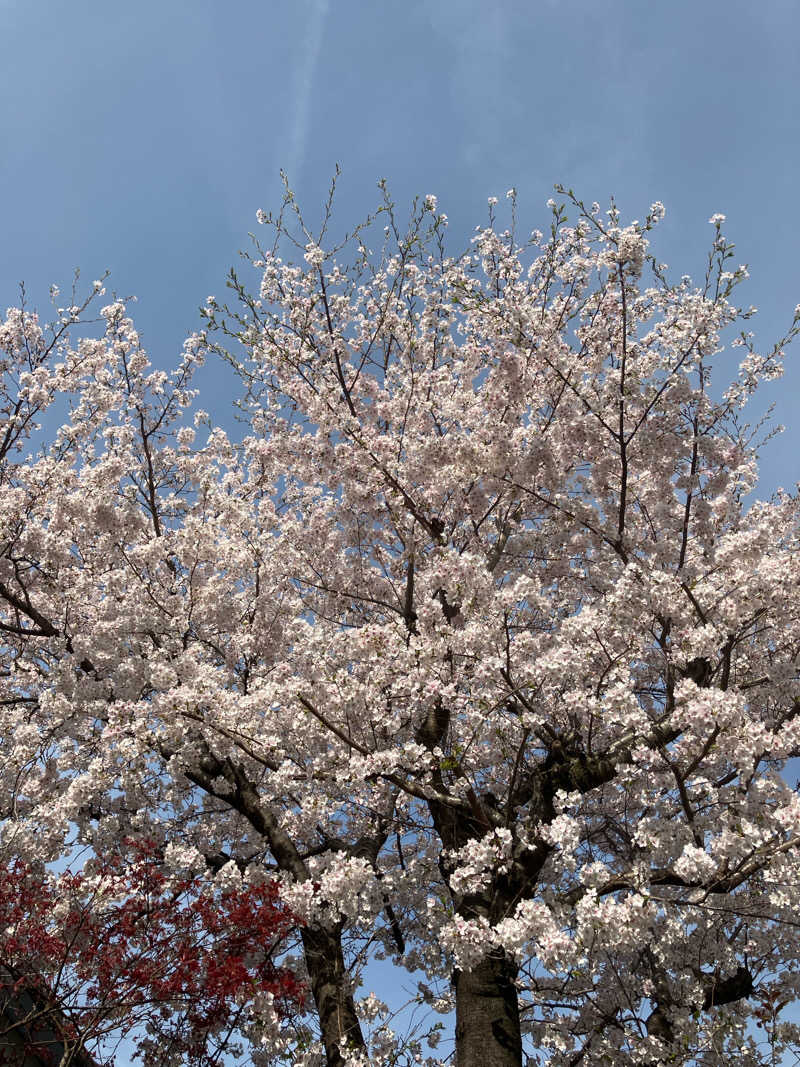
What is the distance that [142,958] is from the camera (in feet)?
28.8

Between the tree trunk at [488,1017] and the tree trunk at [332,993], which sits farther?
the tree trunk at [332,993]

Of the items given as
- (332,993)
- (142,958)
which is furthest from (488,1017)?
(142,958)

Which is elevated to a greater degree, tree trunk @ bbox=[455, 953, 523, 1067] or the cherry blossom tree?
the cherry blossom tree

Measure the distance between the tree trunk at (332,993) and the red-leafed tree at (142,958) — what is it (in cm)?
29

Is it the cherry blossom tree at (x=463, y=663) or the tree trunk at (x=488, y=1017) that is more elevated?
the cherry blossom tree at (x=463, y=663)

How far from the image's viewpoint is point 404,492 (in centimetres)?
1082

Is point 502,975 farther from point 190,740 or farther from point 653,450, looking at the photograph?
point 653,450

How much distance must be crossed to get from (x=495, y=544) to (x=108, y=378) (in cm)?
781

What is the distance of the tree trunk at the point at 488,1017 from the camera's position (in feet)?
25.6

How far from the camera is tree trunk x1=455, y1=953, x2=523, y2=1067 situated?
25.6ft

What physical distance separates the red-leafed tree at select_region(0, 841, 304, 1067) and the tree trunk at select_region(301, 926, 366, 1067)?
0.29 metres

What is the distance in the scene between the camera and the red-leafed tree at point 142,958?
8430 millimetres

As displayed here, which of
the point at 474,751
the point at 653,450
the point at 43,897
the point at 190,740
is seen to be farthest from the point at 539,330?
the point at 43,897

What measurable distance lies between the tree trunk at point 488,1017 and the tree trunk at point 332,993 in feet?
3.62
